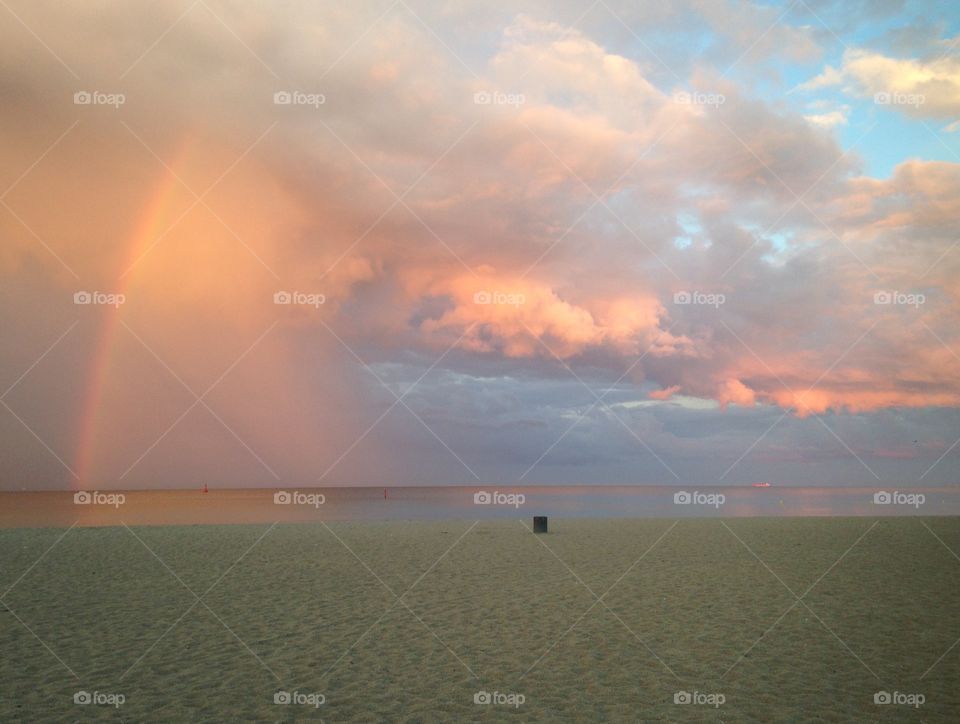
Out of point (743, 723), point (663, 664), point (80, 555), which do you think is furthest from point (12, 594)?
point (743, 723)

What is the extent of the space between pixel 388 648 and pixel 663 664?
4245 millimetres

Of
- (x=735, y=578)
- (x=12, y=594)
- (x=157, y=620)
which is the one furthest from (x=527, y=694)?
(x=12, y=594)

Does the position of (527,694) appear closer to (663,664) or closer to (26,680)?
(663,664)

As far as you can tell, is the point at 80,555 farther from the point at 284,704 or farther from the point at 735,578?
the point at 735,578

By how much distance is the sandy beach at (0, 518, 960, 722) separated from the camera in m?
9.02

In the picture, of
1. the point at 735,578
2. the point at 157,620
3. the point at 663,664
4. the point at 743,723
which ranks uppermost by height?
the point at 735,578

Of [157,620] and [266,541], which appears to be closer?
[157,620]

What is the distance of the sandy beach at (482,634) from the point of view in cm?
902

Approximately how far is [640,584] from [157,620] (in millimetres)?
10454

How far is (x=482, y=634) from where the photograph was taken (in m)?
12.5

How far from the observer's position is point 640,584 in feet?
56.2

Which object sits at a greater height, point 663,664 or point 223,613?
point 223,613

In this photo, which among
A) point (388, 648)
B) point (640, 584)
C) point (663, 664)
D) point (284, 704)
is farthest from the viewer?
point (640, 584)

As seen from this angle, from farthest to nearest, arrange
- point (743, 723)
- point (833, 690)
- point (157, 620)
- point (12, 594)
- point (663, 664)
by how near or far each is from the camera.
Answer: point (12, 594)
point (157, 620)
point (663, 664)
point (833, 690)
point (743, 723)
